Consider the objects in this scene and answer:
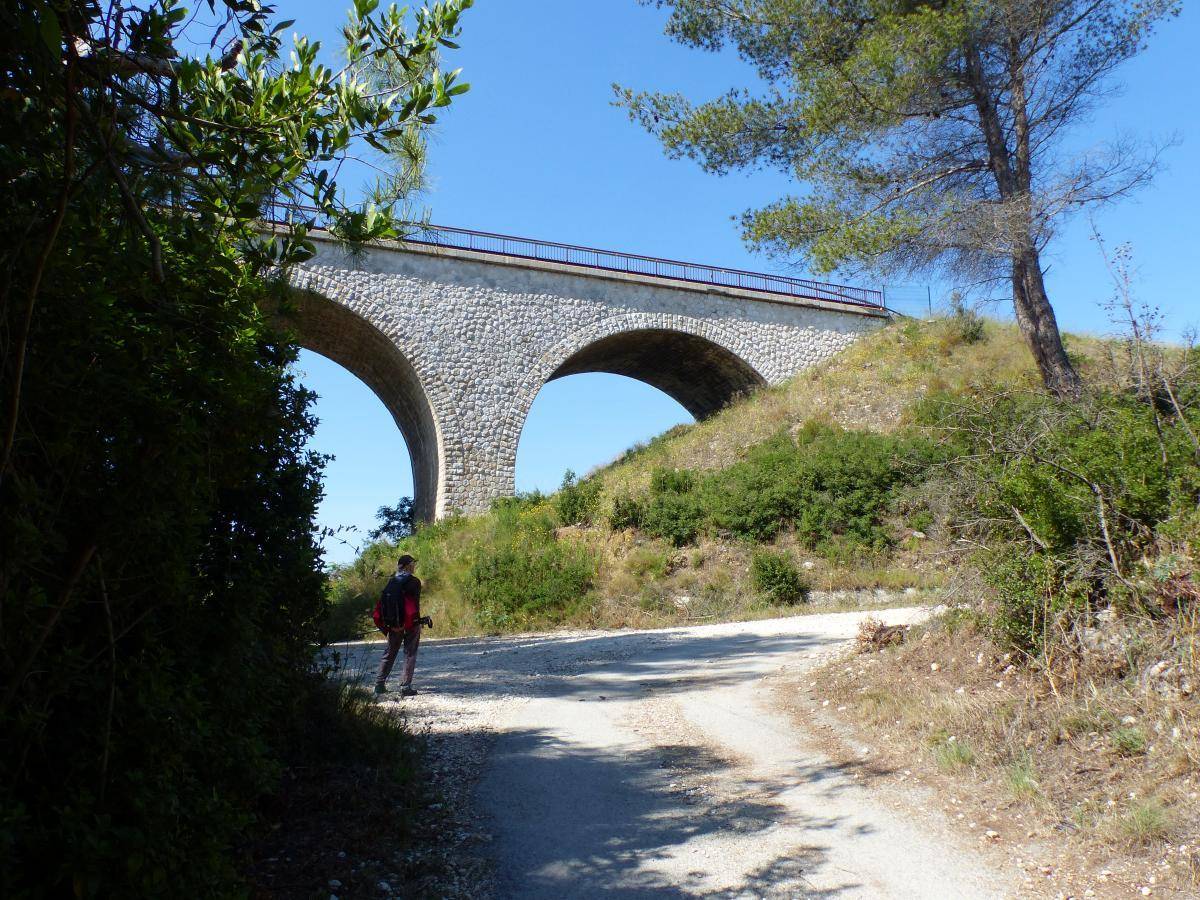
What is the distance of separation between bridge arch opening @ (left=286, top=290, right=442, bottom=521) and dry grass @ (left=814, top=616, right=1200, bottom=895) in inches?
586

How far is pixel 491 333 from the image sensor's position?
767 inches

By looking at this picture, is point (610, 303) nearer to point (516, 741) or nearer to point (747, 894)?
point (516, 741)

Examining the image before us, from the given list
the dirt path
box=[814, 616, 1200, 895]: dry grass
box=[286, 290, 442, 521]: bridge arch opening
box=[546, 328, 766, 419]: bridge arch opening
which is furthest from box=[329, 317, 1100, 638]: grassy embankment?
box=[814, 616, 1200, 895]: dry grass

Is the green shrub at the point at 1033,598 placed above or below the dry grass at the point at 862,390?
below

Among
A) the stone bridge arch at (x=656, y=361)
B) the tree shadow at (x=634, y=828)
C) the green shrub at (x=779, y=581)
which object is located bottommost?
the tree shadow at (x=634, y=828)

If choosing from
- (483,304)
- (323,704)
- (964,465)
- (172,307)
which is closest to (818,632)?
(964,465)

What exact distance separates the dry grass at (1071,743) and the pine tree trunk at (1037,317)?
10.4 m

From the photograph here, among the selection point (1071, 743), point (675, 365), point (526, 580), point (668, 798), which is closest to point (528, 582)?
point (526, 580)

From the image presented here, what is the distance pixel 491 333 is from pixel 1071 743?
16637 millimetres

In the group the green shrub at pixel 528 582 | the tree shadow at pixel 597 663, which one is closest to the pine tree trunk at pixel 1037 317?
the tree shadow at pixel 597 663

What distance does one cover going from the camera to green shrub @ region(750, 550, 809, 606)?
13078mm

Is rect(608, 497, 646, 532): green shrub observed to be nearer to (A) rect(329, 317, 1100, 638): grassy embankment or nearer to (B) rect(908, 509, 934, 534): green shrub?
(A) rect(329, 317, 1100, 638): grassy embankment

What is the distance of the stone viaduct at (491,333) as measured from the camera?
1847 centimetres

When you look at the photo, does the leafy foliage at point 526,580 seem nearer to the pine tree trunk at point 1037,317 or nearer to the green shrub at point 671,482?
the green shrub at point 671,482
